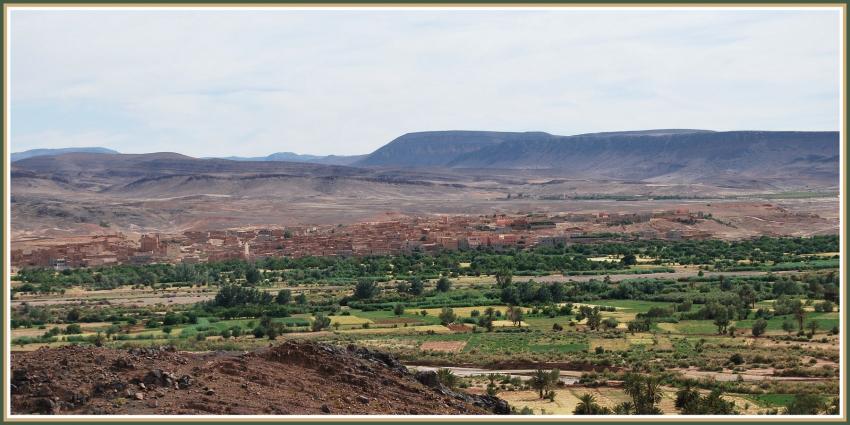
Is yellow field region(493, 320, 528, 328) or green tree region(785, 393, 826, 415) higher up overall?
green tree region(785, 393, 826, 415)

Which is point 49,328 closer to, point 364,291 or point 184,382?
point 364,291

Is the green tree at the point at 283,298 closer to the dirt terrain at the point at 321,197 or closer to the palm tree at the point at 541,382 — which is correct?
the palm tree at the point at 541,382

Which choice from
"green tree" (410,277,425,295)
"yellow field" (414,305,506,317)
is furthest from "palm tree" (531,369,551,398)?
"green tree" (410,277,425,295)

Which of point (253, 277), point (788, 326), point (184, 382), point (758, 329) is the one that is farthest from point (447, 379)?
point (253, 277)

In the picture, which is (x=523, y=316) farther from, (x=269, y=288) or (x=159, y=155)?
(x=159, y=155)

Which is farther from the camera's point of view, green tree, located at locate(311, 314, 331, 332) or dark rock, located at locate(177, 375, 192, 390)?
green tree, located at locate(311, 314, 331, 332)

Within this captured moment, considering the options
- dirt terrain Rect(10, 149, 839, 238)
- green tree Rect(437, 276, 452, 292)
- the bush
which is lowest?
the bush

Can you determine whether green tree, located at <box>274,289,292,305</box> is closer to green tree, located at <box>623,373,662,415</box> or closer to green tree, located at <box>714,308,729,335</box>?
green tree, located at <box>714,308,729,335</box>

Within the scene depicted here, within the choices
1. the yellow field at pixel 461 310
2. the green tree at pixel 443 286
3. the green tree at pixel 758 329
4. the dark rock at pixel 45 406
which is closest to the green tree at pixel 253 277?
the green tree at pixel 443 286
